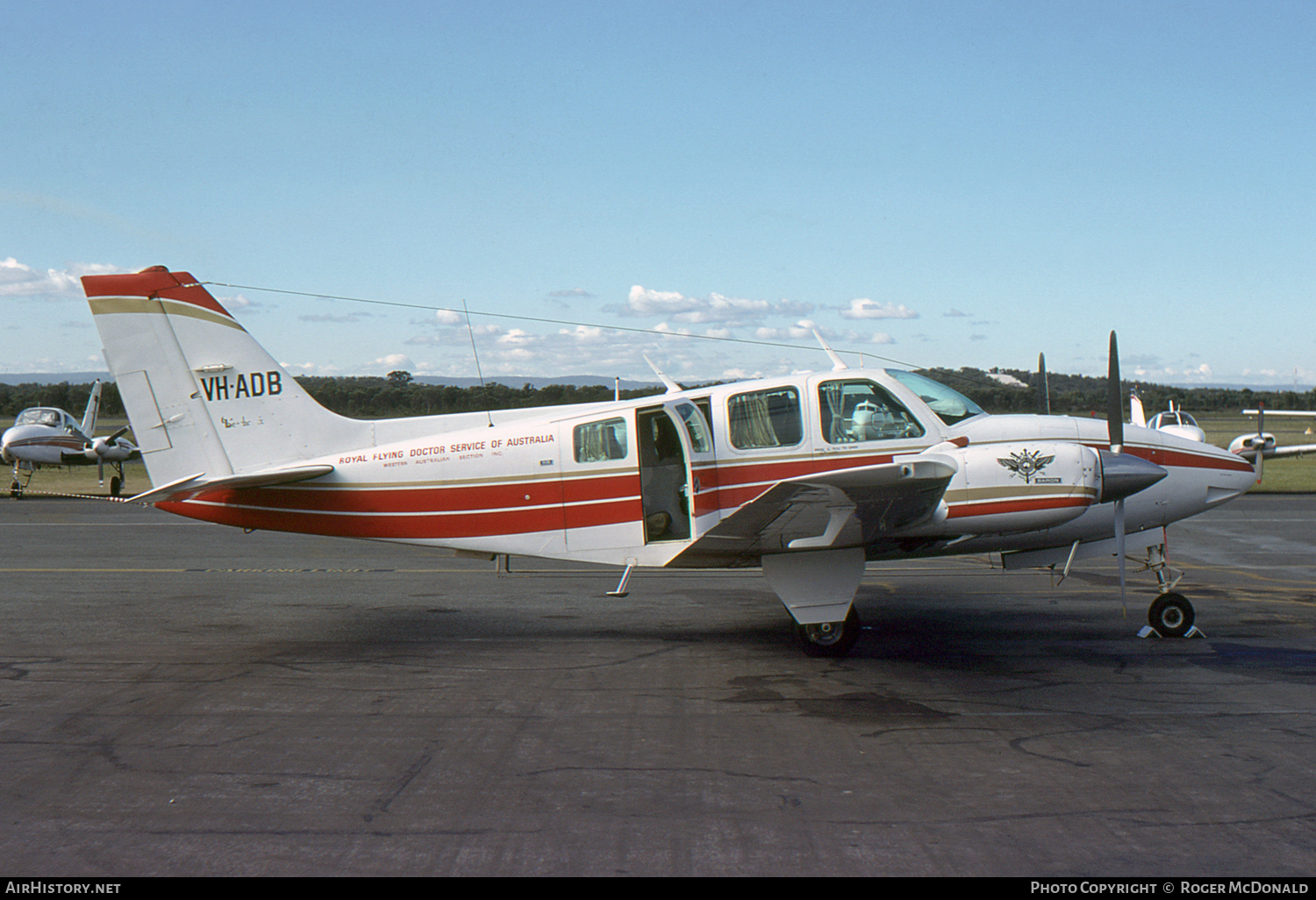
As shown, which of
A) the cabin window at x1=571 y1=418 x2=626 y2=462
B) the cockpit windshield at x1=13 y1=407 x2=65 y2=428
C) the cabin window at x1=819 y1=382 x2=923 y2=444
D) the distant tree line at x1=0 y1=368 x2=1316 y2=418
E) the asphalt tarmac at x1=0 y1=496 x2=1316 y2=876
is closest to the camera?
the asphalt tarmac at x1=0 y1=496 x2=1316 y2=876

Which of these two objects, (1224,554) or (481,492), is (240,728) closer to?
(481,492)

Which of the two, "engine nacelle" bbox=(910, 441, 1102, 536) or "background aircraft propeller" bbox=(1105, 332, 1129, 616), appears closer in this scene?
"engine nacelle" bbox=(910, 441, 1102, 536)

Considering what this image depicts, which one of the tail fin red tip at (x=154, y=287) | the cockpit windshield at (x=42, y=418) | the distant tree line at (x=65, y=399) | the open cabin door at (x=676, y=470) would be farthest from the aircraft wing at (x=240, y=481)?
the distant tree line at (x=65, y=399)

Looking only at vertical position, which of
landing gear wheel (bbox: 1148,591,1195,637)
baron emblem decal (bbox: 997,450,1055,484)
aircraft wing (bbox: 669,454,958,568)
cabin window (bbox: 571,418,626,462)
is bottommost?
landing gear wheel (bbox: 1148,591,1195,637)

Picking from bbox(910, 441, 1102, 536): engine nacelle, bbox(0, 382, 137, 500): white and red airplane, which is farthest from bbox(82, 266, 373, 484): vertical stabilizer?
bbox(0, 382, 137, 500): white and red airplane

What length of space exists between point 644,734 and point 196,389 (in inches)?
242

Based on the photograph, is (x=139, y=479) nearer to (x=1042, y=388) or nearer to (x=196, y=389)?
(x=196, y=389)

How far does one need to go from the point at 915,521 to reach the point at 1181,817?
3.44m

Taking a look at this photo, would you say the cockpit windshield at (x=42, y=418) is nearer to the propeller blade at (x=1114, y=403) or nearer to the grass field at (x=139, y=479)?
the grass field at (x=139, y=479)

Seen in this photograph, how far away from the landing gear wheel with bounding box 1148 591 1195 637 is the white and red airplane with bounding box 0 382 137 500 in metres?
25.7

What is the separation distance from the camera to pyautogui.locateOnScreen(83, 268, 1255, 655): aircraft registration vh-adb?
827 centimetres

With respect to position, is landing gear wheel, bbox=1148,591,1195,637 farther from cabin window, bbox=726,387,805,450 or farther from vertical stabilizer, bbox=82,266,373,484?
vertical stabilizer, bbox=82,266,373,484

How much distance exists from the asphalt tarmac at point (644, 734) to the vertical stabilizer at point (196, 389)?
1877 millimetres

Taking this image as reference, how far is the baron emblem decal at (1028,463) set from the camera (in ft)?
24.4
